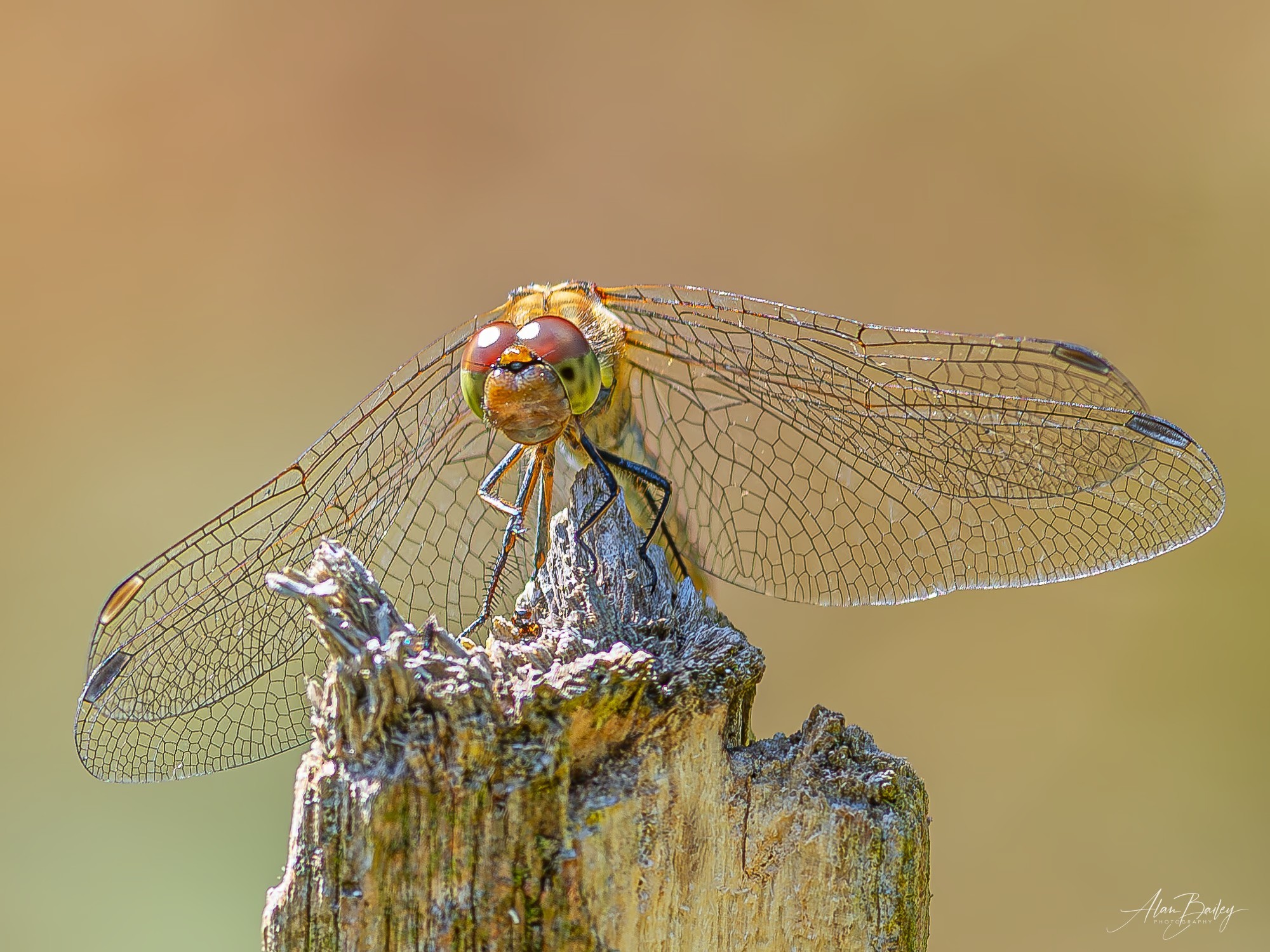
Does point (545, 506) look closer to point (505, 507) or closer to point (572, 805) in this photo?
point (505, 507)

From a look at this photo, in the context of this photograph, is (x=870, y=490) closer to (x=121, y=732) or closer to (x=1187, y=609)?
(x=121, y=732)

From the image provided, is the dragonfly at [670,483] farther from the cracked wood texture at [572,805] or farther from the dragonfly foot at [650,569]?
the cracked wood texture at [572,805]

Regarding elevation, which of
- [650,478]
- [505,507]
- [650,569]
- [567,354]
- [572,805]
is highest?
[567,354]

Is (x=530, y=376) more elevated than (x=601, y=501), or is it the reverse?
(x=530, y=376)

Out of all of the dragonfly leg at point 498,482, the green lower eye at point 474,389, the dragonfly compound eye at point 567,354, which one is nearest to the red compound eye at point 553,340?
the dragonfly compound eye at point 567,354

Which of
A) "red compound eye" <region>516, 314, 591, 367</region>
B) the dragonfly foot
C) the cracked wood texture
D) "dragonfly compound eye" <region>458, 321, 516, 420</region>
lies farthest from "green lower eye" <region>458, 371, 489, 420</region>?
the cracked wood texture

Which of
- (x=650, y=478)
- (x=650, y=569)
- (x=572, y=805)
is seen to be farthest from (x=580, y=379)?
(x=572, y=805)

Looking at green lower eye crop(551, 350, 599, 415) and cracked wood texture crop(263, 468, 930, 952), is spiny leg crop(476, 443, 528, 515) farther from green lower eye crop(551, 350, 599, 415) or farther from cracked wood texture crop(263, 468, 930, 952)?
cracked wood texture crop(263, 468, 930, 952)

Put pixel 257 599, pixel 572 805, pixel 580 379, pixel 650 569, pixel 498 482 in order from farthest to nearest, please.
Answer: pixel 498 482 < pixel 257 599 < pixel 580 379 < pixel 650 569 < pixel 572 805
